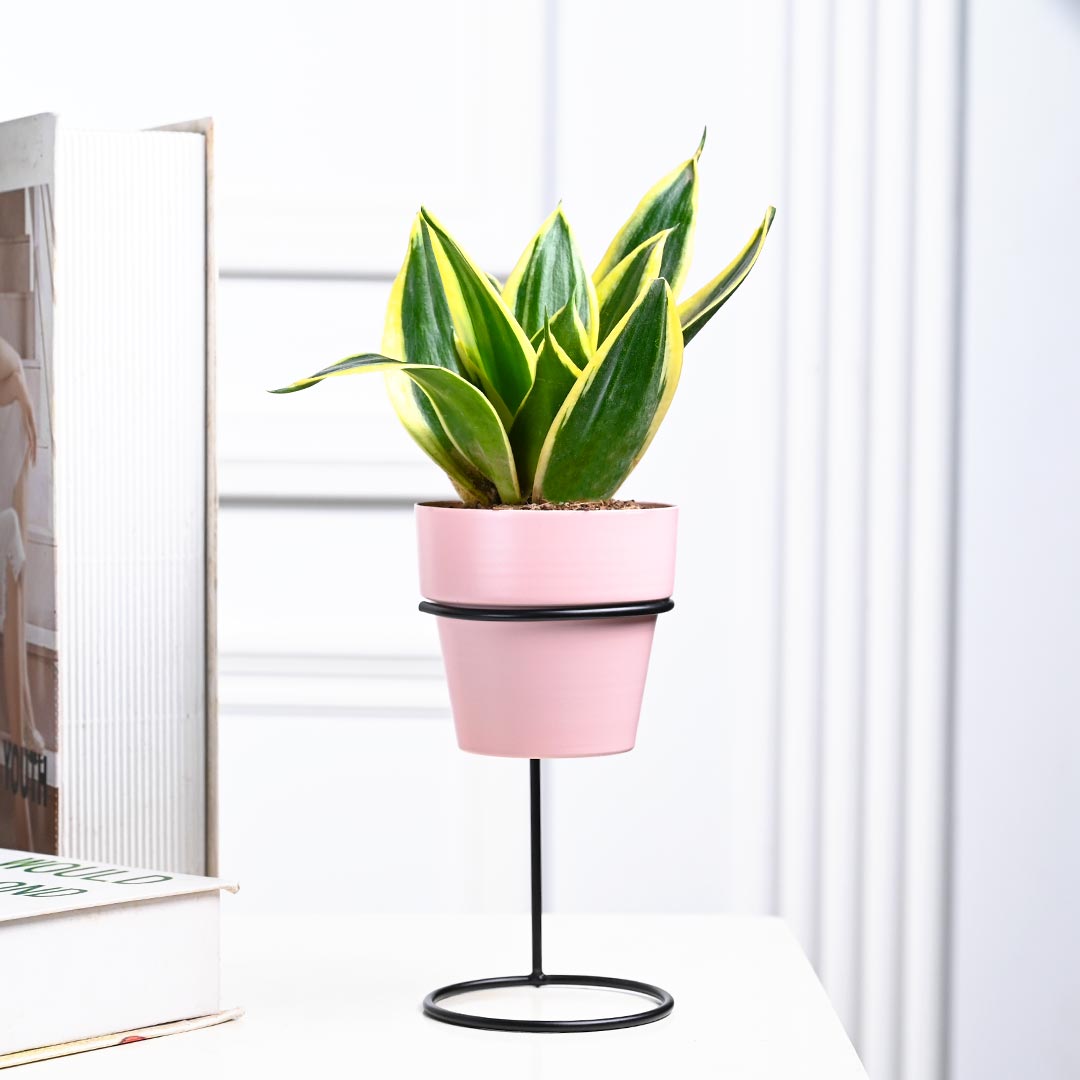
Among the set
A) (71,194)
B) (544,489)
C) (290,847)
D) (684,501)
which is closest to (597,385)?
(544,489)

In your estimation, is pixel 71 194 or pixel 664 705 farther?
pixel 664 705

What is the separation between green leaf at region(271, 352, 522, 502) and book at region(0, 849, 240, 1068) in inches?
6.7

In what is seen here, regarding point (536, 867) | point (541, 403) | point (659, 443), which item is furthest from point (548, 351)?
point (659, 443)

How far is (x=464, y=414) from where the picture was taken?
1.58 ft

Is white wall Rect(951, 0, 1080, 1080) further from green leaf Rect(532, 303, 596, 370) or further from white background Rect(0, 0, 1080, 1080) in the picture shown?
green leaf Rect(532, 303, 596, 370)

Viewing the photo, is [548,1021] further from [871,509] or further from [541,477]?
[871,509]

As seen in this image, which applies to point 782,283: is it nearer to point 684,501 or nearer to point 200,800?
point 684,501

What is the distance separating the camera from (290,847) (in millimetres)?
906

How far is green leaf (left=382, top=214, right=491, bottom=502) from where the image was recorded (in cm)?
52

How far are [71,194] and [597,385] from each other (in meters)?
0.25

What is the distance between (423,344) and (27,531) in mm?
191

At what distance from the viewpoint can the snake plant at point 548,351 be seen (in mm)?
476

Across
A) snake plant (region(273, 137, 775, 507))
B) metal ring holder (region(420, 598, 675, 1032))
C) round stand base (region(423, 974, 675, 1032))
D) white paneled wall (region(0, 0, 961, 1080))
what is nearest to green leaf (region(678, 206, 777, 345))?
snake plant (region(273, 137, 775, 507))

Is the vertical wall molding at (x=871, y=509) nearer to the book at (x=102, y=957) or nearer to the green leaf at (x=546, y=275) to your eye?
the green leaf at (x=546, y=275)
